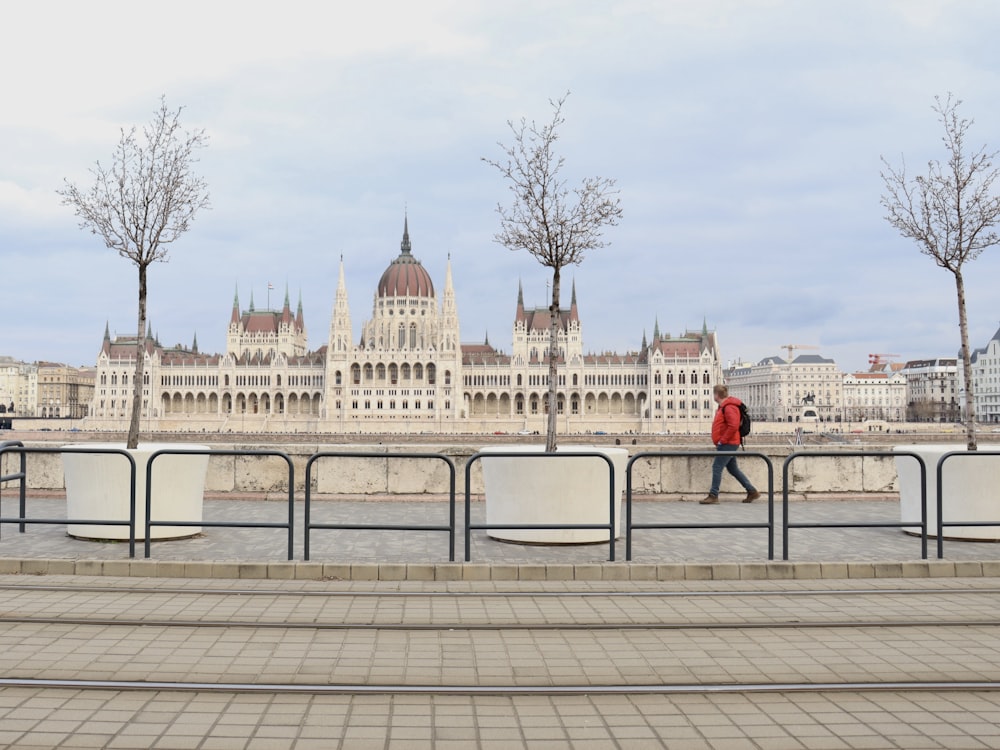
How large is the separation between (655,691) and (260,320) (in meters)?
135

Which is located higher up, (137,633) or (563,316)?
(563,316)

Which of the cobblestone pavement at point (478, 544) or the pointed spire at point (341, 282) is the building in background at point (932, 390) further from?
the cobblestone pavement at point (478, 544)

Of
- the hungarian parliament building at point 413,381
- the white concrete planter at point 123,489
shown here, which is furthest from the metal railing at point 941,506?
the hungarian parliament building at point 413,381

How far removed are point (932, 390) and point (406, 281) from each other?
10234 centimetres

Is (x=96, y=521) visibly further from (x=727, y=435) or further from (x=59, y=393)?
(x=59, y=393)

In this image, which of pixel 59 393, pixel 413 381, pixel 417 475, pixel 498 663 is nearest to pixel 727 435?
pixel 417 475

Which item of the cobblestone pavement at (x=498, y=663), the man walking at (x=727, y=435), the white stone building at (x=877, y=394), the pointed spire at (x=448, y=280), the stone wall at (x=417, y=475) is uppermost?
the pointed spire at (x=448, y=280)

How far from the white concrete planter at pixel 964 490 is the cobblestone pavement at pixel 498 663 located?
1.64 m

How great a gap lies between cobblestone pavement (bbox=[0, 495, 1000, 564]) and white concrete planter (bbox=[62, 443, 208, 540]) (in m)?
0.26

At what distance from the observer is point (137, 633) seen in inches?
205

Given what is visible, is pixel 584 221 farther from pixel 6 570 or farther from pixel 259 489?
pixel 6 570

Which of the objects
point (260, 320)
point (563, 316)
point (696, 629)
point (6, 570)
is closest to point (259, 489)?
point (6, 570)

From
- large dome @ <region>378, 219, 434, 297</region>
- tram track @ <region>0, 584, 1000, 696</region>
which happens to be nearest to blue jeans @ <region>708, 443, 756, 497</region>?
tram track @ <region>0, 584, 1000, 696</region>

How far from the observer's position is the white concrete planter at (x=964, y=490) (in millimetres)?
8102
